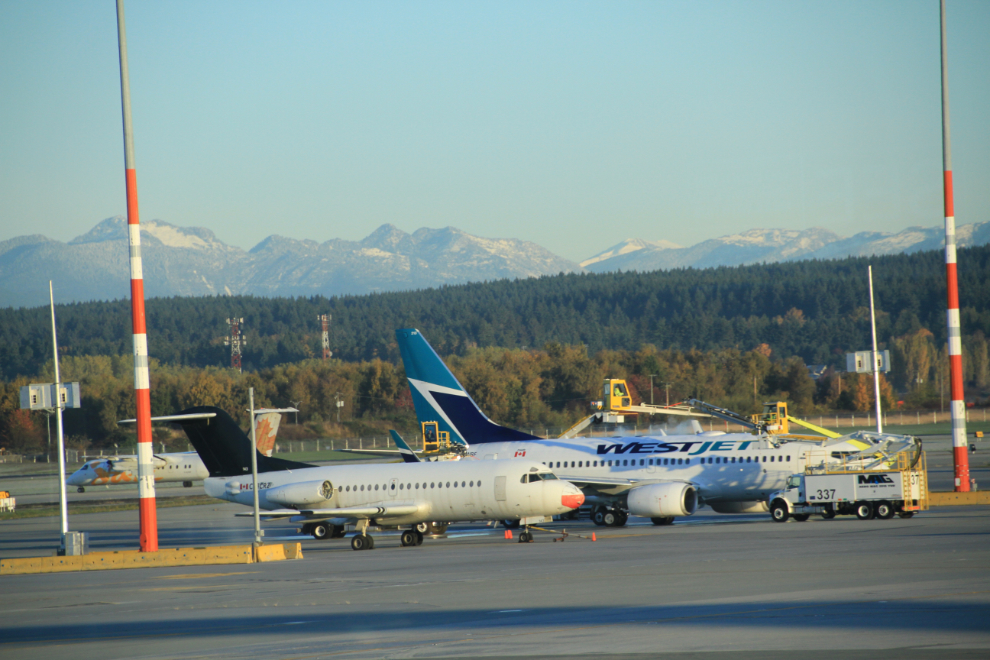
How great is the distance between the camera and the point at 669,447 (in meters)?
44.6

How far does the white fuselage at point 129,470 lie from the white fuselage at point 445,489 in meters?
46.5

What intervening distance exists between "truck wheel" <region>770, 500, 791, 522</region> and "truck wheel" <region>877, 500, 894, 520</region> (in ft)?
10.7

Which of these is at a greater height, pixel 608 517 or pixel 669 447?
pixel 669 447

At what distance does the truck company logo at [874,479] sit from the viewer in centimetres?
3878

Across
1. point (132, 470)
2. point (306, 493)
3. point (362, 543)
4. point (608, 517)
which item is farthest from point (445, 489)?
point (132, 470)

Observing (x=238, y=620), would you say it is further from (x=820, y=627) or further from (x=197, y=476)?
(x=197, y=476)

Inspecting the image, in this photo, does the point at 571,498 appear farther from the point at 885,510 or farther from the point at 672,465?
the point at 885,510

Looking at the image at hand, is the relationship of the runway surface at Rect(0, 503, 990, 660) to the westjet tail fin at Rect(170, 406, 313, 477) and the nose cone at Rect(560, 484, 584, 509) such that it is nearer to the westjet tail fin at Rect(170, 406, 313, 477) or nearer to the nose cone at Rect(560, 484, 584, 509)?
the nose cone at Rect(560, 484, 584, 509)

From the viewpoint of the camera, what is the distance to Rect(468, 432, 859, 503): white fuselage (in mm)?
42000

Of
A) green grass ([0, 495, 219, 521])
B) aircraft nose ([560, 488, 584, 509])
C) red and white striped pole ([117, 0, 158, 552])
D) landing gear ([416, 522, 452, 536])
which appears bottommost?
green grass ([0, 495, 219, 521])

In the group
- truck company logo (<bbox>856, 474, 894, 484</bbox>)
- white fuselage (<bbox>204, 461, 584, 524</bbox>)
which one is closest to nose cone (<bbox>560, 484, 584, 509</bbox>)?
white fuselage (<bbox>204, 461, 584, 524</bbox>)

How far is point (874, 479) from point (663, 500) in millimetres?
7774

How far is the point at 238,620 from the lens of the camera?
1898 cm

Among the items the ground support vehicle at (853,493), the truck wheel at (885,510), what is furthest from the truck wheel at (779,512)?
the truck wheel at (885,510)
